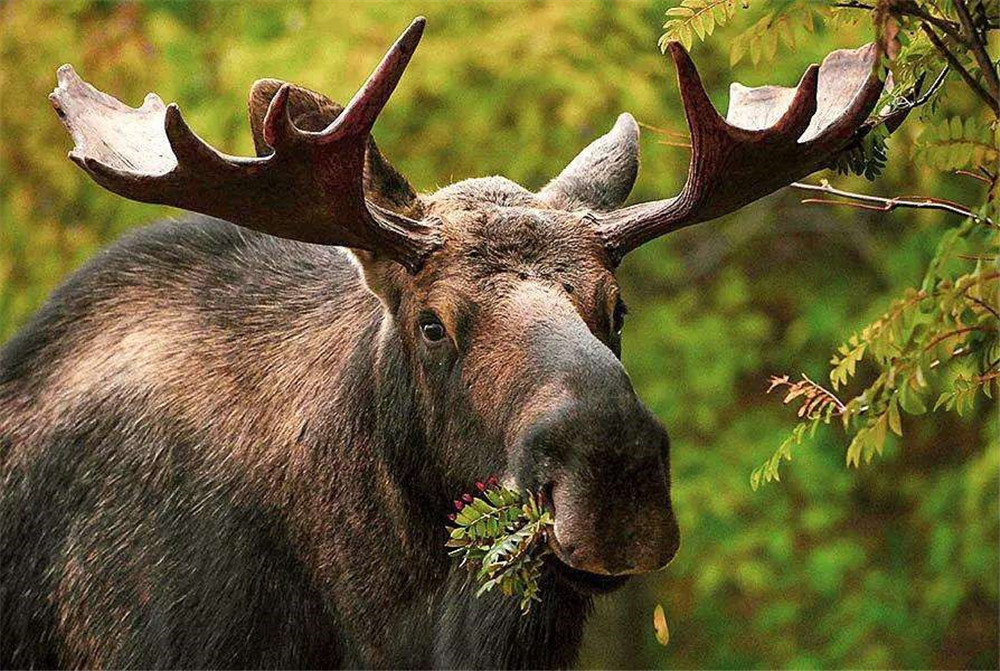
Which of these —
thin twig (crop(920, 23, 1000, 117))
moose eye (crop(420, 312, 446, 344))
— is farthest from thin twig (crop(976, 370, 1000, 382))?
moose eye (crop(420, 312, 446, 344))

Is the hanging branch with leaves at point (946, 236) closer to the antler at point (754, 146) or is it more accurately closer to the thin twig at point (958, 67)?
the thin twig at point (958, 67)

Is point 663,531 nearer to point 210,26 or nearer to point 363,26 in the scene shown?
point 363,26

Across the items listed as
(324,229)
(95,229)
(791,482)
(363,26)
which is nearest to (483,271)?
(324,229)

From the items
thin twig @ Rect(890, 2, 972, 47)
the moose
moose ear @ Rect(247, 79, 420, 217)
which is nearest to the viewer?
thin twig @ Rect(890, 2, 972, 47)

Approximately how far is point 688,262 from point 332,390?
25.1 feet

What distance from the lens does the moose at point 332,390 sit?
13.0 ft

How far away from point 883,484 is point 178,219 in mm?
8330

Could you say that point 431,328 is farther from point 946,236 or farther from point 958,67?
point 958,67

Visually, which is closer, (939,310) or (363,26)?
(939,310)

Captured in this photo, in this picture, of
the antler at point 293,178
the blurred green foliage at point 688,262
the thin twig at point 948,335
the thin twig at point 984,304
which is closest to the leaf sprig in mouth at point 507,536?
the antler at point 293,178

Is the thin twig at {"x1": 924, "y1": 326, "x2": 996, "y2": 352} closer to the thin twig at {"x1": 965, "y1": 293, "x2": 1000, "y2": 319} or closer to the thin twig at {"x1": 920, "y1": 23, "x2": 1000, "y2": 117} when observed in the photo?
the thin twig at {"x1": 965, "y1": 293, "x2": 1000, "y2": 319}

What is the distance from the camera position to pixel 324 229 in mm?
4285

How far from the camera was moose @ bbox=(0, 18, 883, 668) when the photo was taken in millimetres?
3973

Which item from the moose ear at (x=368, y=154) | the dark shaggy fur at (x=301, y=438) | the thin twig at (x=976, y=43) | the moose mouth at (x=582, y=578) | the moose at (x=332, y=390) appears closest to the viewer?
the thin twig at (x=976, y=43)
